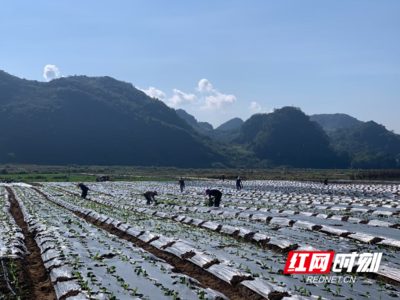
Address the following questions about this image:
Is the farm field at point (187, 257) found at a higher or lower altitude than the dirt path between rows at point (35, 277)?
higher

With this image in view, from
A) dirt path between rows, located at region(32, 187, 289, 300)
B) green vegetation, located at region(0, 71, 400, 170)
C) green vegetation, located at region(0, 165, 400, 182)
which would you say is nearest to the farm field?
dirt path between rows, located at region(32, 187, 289, 300)

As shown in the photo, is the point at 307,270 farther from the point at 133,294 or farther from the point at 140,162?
the point at 140,162

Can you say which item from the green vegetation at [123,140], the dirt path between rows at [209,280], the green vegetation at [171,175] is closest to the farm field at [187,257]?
the dirt path between rows at [209,280]

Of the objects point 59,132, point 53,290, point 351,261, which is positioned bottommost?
point 53,290

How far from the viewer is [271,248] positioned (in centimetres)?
1158

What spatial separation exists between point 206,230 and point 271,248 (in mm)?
3864

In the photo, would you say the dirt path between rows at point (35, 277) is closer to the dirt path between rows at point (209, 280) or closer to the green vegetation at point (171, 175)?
the dirt path between rows at point (209, 280)

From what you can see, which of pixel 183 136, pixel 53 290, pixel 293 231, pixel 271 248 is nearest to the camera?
pixel 53 290

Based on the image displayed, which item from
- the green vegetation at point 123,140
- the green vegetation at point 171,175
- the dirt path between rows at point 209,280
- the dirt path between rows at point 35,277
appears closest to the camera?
the dirt path between rows at point 209,280

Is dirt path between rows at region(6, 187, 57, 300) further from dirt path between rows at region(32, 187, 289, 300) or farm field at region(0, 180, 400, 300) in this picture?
dirt path between rows at region(32, 187, 289, 300)

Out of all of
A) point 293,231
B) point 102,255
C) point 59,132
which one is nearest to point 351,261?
point 293,231

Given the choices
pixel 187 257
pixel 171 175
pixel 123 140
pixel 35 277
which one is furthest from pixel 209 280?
pixel 123 140

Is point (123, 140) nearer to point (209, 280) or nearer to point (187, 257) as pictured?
point (187, 257)

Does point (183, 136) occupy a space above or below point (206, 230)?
above
